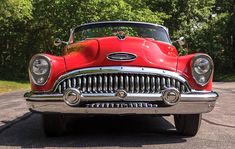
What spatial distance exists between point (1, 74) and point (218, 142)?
85.8ft

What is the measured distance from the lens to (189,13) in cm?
3703

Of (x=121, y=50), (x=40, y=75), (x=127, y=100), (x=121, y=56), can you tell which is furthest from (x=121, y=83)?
(x=40, y=75)

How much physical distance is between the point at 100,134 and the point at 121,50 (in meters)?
1.25

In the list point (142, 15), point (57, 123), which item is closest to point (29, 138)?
point (57, 123)

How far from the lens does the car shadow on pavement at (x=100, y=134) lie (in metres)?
5.81

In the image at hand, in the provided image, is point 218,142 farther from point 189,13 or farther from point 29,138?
point 189,13

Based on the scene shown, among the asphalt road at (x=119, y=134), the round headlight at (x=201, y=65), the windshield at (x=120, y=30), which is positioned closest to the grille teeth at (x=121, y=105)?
the asphalt road at (x=119, y=134)

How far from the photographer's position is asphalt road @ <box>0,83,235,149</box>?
225 inches

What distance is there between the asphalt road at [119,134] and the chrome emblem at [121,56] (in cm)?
102

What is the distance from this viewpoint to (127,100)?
5.55 m

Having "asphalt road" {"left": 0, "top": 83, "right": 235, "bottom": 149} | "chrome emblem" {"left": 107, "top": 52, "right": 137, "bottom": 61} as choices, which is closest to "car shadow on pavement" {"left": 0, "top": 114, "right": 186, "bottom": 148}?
"asphalt road" {"left": 0, "top": 83, "right": 235, "bottom": 149}

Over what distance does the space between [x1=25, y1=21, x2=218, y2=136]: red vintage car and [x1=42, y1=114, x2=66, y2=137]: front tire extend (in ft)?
0.11

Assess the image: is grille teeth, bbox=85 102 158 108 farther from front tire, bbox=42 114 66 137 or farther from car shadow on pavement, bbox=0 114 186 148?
front tire, bbox=42 114 66 137

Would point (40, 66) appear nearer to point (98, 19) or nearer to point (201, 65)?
point (201, 65)
